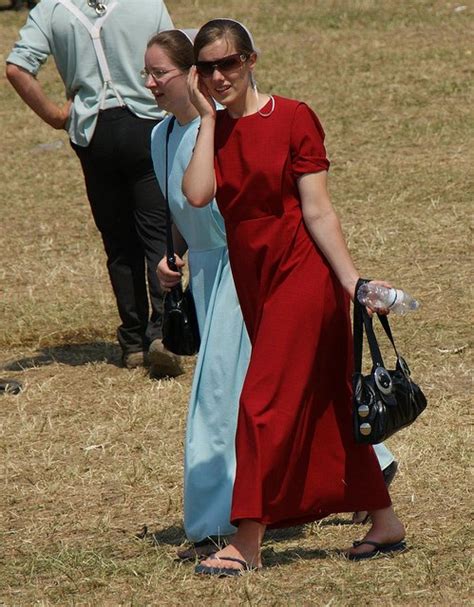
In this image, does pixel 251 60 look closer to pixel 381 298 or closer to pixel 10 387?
pixel 381 298

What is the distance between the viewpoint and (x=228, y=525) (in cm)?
482

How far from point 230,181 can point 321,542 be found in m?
1.29

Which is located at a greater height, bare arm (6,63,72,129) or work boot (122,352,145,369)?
bare arm (6,63,72,129)

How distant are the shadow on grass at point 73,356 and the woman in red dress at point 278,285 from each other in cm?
309

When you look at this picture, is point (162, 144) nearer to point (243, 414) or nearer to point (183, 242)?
point (183, 242)

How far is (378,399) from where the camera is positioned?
4293 mm

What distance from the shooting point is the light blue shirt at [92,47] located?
7.09m

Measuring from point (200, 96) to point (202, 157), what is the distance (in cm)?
19

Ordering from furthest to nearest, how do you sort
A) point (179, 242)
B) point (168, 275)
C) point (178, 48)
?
point (179, 242)
point (178, 48)
point (168, 275)

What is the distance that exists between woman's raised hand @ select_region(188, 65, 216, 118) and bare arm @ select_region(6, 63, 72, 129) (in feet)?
9.50

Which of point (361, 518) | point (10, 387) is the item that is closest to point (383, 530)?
point (361, 518)

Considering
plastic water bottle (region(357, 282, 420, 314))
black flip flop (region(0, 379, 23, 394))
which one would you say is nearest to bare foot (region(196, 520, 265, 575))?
plastic water bottle (region(357, 282, 420, 314))

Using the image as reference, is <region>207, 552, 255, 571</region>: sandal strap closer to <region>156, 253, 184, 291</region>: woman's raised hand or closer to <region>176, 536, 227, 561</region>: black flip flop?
<region>176, 536, 227, 561</region>: black flip flop

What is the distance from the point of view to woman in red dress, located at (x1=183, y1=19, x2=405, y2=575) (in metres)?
4.38
